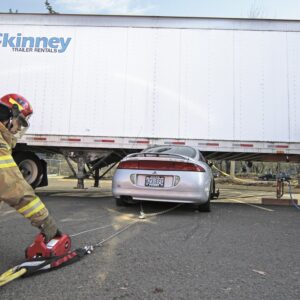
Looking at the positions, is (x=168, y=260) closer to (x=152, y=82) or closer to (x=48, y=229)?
(x=48, y=229)

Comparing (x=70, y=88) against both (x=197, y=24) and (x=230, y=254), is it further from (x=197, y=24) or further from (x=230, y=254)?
(x=230, y=254)

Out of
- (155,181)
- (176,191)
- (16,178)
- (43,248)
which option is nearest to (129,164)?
(155,181)

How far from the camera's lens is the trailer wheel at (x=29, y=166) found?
8.76 meters

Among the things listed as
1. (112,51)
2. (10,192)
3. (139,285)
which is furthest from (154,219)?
(112,51)

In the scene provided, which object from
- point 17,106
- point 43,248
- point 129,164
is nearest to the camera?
point 43,248

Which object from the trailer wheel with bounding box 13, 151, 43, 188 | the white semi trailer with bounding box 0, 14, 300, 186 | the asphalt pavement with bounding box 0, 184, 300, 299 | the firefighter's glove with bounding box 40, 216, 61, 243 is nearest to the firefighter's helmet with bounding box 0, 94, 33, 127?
the firefighter's glove with bounding box 40, 216, 61, 243

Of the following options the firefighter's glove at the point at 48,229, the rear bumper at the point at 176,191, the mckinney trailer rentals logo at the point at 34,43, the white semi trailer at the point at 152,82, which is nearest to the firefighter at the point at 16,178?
the firefighter's glove at the point at 48,229

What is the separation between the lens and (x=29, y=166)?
8844 millimetres

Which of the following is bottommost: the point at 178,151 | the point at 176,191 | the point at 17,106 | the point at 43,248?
the point at 43,248

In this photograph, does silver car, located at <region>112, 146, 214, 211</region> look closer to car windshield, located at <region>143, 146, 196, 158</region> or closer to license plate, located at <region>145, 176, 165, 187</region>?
license plate, located at <region>145, 176, 165, 187</region>

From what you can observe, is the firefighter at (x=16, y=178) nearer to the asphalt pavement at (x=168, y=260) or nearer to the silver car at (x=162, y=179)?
the asphalt pavement at (x=168, y=260)

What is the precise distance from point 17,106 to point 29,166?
591 centimetres

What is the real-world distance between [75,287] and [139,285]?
1.60ft

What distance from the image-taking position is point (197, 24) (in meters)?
8.83
